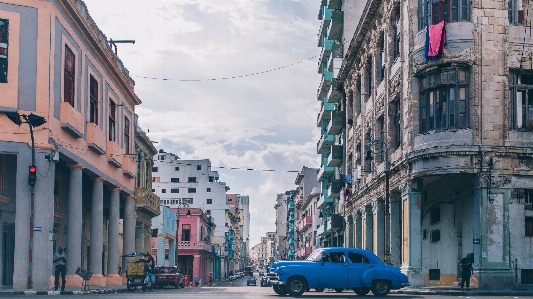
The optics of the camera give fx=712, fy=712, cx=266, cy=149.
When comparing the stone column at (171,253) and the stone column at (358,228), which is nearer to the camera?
the stone column at (358,228)

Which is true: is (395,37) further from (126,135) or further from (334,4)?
(334,4)

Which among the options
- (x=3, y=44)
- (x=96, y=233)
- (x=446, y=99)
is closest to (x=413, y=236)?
(x=446, y=99)

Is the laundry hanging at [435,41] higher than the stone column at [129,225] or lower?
higher

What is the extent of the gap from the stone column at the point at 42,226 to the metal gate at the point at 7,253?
6566mm

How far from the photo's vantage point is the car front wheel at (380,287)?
23828 millimetres

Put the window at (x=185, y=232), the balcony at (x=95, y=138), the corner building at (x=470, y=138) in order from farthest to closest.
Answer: the window at (x=185, y=232) → the balcony at (x=95, y=138) → the corner building at (x=470, y=138)

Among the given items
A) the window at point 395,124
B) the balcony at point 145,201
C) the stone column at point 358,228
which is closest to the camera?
the window at point 395,124

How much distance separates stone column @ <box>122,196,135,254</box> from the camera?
4441 centimetres

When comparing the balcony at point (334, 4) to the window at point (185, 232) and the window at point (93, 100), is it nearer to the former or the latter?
the window at point (93, 100)

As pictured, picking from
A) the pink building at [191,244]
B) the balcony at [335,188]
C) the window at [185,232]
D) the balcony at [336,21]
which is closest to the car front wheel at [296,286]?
the balcony at [335,188]

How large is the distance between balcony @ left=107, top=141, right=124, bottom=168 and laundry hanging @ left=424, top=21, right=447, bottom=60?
1842 cm

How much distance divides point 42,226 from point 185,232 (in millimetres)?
60893

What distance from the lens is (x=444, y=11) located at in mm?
28797

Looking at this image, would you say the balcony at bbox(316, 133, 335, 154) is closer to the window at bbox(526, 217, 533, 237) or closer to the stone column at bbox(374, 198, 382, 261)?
the stone column at bbox(374, 198, 382, 261)
